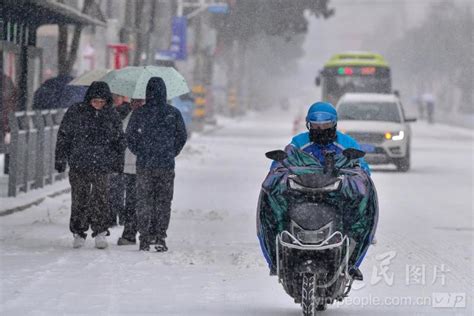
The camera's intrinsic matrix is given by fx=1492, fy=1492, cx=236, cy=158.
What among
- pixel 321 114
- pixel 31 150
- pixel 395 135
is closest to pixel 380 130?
pixel 395 135

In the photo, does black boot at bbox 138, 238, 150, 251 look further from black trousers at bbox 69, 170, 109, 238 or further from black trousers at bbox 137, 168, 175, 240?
black trousers at bbox 69, 170, 109, 238

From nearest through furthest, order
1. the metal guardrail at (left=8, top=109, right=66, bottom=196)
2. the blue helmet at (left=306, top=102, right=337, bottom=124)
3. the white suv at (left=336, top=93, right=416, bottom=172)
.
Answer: the blue helmet at (left=306, top=102, right=337, bottom=124)
the metal guardrail at (left=8, top=109, right=66, bottom=196)
the white suv at (left=336, top=93, right=416, bottom=172)

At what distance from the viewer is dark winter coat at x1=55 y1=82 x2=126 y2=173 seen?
558 inches

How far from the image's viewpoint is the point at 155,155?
13.9m

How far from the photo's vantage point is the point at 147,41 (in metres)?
34.3

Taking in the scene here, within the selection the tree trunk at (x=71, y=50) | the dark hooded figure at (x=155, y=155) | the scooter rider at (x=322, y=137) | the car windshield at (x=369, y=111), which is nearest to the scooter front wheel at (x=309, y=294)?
the scooter rider at (x=322, y=137)

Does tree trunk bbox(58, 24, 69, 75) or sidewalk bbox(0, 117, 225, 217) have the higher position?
tree trunk bbox(58, 24, 69, 75)

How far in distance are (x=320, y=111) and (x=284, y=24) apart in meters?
55.6

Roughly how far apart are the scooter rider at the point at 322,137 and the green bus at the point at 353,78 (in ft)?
135

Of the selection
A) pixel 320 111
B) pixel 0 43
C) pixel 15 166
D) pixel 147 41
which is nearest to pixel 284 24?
pixel 147 41

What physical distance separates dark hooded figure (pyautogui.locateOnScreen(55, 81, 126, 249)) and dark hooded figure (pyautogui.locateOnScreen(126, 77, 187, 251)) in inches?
10.9

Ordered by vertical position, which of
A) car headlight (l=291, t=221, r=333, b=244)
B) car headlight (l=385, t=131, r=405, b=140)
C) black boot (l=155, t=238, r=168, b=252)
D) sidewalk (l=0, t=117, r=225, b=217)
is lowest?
sidewalk (l=0, t=117, r=225, b=217)

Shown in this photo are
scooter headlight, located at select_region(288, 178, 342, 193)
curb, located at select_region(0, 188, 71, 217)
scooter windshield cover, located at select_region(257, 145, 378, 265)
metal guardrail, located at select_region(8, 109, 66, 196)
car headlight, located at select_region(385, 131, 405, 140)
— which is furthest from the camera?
car headlight, located at select_region(385, 131, 405, 140)

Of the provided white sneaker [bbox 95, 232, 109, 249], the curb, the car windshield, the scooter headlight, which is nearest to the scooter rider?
the scooter headlight
